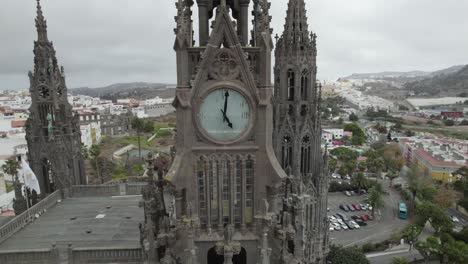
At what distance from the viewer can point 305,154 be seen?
35500 millimetres

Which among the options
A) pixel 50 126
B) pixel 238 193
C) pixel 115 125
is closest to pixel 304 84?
pixel 238 193

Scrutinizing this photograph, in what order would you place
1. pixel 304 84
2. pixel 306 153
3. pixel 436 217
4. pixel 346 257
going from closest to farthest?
1. pixel 304 84
2. pixel 306 153
3. pixel 346 257
4. pixel 436 217

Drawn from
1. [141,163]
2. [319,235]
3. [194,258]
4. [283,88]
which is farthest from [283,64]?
[141,163]

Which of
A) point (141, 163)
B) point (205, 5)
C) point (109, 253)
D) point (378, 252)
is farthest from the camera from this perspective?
point (141, 163)

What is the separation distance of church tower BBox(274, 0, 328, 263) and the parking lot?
25.9 metres

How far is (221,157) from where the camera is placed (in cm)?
1369

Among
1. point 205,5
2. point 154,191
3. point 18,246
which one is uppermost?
point 205,5

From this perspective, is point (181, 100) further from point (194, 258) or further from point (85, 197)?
point (85, 197)

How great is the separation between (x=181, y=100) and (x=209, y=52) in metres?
2.21

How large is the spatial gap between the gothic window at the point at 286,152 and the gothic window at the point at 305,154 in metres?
1.32

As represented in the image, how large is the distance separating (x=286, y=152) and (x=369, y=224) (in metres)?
41.0

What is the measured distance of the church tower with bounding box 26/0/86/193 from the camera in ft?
103

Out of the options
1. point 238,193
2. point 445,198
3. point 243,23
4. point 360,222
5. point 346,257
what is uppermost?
point 243,23

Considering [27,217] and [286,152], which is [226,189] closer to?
[27,217]
